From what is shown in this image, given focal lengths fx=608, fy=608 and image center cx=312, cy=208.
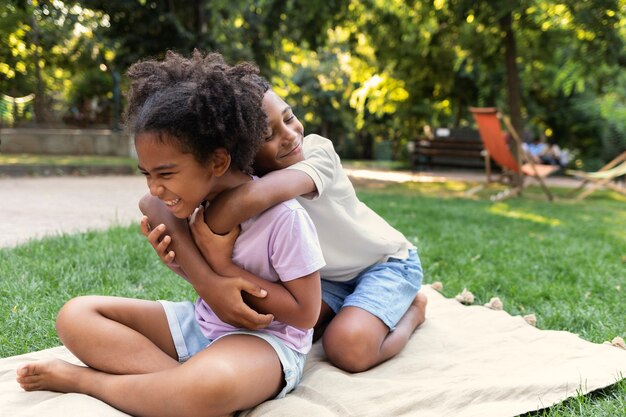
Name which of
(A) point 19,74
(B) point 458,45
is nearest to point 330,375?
(B) point 458,45

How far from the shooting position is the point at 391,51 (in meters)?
11.5

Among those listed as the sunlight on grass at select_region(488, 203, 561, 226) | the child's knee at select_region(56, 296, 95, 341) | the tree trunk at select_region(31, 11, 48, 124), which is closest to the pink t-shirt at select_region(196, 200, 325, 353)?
the child's knee at select_region(56, 296, 95, 341)

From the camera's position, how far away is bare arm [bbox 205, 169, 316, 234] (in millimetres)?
1823

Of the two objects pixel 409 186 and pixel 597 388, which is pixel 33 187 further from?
pixel 597 388

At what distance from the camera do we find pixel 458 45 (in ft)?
35.3

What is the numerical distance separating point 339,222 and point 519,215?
512 cm

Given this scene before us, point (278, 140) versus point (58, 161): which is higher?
point (278, 140)

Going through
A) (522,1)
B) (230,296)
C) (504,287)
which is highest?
(522,1)

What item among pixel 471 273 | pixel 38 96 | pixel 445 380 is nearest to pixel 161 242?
pixel 445 380

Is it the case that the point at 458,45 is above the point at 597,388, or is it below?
above

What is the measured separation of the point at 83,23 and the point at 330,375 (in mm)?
11325

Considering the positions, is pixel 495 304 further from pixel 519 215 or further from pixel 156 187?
pixel 519 215

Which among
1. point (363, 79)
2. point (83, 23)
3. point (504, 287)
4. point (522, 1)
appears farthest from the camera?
point (363, 79)

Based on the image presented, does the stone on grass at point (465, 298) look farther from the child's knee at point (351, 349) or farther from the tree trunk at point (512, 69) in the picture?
the tree trunk at point (512, 69)
